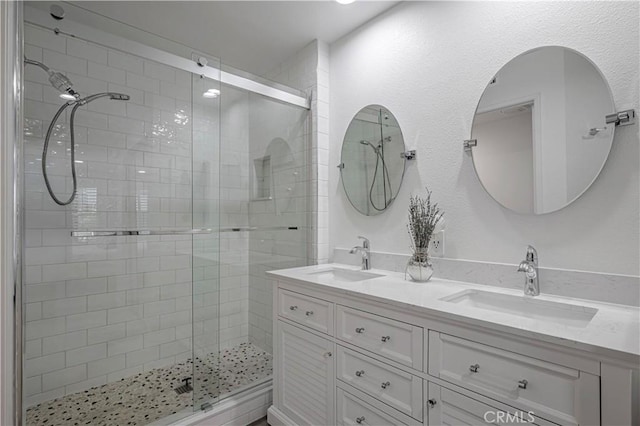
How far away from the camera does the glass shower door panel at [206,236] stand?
1989mm

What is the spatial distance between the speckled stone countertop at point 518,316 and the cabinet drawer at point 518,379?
3.5 inches

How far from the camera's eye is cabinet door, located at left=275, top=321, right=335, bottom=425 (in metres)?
1.56

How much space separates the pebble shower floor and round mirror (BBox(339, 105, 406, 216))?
142 centimetres

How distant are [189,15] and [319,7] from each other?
2.97ft

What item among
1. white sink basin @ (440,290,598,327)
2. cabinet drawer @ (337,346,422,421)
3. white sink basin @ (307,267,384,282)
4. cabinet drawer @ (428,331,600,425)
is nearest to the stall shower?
white sink basin @ (307,267,384,282)

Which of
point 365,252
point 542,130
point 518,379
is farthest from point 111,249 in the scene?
point 542,130

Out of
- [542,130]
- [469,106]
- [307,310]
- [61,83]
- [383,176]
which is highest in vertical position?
[61,83]

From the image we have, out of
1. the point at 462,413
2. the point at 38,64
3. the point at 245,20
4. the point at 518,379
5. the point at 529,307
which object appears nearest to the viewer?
the point at 518,379

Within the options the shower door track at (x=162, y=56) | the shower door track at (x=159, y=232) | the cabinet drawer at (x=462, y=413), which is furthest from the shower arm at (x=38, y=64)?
the cabinet drawer at (x=462, y=413)

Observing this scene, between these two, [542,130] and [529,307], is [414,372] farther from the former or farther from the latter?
[542,130]

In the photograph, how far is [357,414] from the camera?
1419 mm

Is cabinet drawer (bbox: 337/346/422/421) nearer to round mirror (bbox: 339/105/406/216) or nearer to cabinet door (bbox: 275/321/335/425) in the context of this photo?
cabinet door (bbox: 275/321/335/425)

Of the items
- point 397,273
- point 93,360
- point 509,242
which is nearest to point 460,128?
point 509,242

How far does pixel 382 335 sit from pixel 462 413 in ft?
1.24
